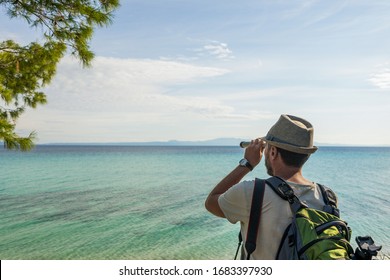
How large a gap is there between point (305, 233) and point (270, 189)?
26 centimetres

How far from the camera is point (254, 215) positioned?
6.62 feet

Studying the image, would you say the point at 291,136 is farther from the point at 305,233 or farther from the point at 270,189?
the point at 305,233

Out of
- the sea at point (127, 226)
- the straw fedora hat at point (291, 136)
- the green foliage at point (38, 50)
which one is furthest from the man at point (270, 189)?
the sea at point (127, 226)

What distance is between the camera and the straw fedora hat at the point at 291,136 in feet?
7.23

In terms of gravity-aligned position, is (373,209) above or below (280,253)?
below

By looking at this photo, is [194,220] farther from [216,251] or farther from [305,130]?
[305,130]

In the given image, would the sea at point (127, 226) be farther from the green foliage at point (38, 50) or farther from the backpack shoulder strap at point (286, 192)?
the backpack shoulder strap at point (286, 192)

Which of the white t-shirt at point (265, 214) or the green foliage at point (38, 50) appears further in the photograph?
the green foliage at point (38, 50)

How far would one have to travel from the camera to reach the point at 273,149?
2248 millimetres

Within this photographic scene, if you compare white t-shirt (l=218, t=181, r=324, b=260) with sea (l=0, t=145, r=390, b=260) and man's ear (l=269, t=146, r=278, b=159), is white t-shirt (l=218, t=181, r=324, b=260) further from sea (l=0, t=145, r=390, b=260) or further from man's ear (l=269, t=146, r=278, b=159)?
sea (l=0, t=145, r=390, b=260)

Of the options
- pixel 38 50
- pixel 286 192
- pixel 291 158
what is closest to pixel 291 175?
pixel 291 158
